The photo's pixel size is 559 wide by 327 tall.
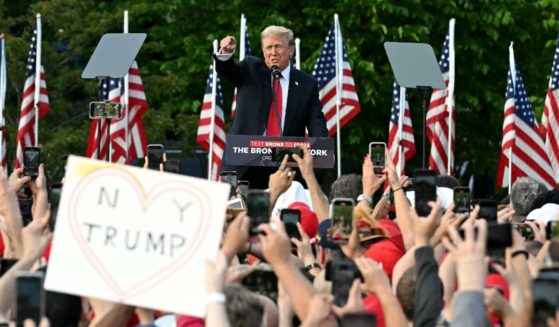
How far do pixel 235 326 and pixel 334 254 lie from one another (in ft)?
7.17

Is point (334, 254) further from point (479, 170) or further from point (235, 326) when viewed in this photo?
point (479, 170)

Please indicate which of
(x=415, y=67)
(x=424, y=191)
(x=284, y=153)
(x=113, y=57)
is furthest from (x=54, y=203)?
(x=415, y=67)

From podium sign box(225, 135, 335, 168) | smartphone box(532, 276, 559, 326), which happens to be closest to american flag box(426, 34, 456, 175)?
podium sign box(225, 135, 335, 168)

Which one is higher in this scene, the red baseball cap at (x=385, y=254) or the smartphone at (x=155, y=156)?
the smartphone at (x=155, y=156)

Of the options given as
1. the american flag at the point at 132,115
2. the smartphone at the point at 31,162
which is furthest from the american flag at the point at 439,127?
the smartphone at the point at 31,162

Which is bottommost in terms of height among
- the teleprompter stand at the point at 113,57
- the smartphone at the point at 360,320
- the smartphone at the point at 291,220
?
the smartphone at the point at 360,320

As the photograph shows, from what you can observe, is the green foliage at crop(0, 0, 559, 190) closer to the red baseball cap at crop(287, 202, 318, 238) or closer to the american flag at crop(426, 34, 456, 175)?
the american flag at crop(426, 34, 456, 175)

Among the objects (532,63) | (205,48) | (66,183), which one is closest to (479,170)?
(532,63)

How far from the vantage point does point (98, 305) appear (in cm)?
741

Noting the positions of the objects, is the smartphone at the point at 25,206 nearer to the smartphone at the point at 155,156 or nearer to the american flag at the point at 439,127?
the smartphone at the point at 155,156

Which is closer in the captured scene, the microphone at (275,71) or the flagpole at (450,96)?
the microphone at (275,71)

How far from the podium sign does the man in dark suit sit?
1.04m

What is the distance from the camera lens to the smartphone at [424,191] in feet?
27.5

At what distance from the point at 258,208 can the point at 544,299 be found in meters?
1.74
